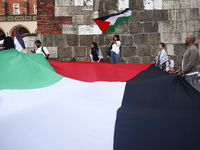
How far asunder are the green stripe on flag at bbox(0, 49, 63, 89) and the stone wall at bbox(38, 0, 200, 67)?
3437 millimetres

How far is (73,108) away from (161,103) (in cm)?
125

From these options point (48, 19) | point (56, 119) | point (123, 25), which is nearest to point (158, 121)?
point (56, 119)

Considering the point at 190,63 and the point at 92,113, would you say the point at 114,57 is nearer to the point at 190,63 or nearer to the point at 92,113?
the point at 190,63

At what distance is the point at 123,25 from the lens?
7.91 meters

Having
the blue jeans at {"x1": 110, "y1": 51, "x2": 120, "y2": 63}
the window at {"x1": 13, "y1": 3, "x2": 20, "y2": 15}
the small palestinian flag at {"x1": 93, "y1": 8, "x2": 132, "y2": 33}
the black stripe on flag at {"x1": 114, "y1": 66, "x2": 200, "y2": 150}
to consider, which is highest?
the window at {"x1": 13, "y1": 3, "x2": 20, "y2": 15}

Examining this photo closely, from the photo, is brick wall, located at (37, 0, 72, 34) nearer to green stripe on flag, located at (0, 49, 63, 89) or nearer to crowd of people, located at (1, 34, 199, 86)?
crowd of people, located at (1, 34, 199, 86)

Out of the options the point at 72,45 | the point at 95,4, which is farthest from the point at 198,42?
the point at 72,45

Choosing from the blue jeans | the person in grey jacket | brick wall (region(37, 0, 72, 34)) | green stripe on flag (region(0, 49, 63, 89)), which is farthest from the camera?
brick wall (region(37, 0, 72, 34))

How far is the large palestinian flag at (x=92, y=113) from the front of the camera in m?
2.18

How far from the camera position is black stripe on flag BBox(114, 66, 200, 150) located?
2.22 meters

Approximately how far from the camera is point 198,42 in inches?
312

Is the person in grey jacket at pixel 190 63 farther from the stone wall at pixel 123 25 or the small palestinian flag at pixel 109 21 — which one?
the stone wall at pixel 123 25

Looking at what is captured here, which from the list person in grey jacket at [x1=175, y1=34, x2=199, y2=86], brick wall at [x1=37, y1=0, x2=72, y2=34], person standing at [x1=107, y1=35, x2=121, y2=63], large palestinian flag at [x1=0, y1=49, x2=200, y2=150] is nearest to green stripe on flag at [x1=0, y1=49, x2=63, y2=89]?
large palestinian flag at [x1=0, y1=49, x2=200, y2=150]

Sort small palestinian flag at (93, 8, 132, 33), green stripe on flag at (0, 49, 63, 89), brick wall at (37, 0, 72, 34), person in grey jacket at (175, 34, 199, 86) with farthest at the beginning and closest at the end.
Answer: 1. brick wall at (37, 0, 72, 34)
2. small palestinian flag at (93, 8, 132, 33)
3. person in grey jacket at (175, 34, 199, 86)
4. green stripe on flag at (0, 49, 63, 89)
